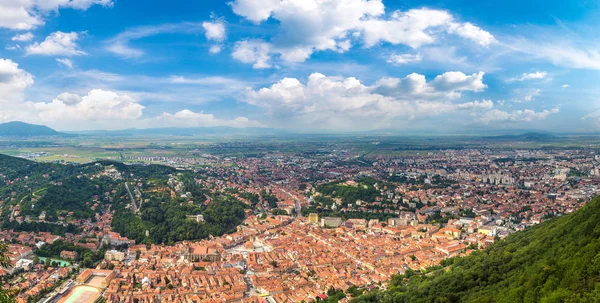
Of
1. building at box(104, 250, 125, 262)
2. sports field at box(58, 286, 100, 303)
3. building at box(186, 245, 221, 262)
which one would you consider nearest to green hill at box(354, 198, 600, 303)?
building at box(186, 245, 221, 262)

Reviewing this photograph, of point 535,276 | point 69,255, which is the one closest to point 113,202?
point 69,255

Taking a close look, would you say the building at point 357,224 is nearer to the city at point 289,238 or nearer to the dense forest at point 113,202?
the city at point 289,238

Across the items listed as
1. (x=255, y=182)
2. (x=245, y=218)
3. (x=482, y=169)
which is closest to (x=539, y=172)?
(x=482, y=169)

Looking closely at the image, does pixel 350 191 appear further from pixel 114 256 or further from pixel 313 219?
pixel 114 256

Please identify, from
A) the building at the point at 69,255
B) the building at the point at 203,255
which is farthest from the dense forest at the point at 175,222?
the building at the point at 69,255

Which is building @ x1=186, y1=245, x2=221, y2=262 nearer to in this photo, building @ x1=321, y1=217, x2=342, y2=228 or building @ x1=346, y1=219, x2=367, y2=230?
building @ x1=321, y1=217, x2=342, y2=228

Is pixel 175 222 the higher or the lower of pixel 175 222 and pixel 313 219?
the higher

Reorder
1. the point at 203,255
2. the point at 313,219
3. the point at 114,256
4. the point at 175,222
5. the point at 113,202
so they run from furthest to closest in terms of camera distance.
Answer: the point at 113,202, the point at 313,219, the point at 175,222, the point at 203,255, the point at 114,256

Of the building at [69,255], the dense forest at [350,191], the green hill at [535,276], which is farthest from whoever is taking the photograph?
the dense forest at [350,191]
